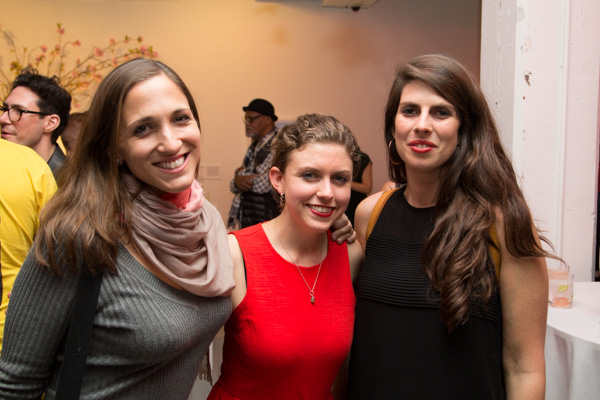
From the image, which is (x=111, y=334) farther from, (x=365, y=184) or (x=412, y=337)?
(x=365, y=184)

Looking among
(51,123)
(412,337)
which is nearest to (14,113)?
(51,123)

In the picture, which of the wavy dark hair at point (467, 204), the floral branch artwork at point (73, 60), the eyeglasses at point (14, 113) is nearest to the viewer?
the wavy dark hair at point (467, 204)

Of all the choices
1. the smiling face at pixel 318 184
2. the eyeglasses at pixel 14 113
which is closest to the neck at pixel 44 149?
the eyeglasses at pixel 14 113

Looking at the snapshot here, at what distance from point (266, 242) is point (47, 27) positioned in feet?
15.9

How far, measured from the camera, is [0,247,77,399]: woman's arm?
3.48 ft

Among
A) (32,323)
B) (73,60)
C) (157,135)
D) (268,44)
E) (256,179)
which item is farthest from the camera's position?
(268,44)

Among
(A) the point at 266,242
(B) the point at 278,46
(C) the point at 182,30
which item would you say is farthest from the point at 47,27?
(A) the point at 266,242

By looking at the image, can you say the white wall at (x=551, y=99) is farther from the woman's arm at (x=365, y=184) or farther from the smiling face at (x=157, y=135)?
the woman's arm at (x=365, y=184)

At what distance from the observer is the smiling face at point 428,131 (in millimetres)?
1389

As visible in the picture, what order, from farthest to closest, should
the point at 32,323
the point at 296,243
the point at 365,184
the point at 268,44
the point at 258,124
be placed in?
the point at 268,44
the point at 365,184
the point at 258,124
the point at 296,243
the point at 32,323

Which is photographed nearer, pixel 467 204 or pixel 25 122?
pixel 467 204

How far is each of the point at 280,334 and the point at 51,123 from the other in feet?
6.67

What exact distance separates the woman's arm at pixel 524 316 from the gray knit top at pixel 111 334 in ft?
2.67

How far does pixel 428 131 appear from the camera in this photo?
1387 millimetres
